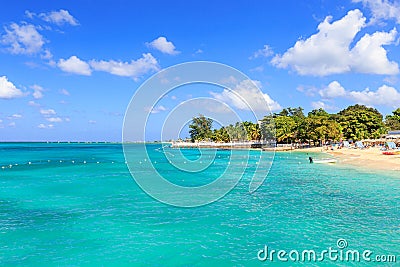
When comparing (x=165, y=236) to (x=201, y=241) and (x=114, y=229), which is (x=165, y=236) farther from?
(x=114, y=229)

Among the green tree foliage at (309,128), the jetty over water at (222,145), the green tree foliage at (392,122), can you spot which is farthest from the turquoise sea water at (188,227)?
the green tree foliage at (392,122)

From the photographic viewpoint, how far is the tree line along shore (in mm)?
78688

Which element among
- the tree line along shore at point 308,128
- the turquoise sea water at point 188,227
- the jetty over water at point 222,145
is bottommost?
the turquoise sea water at point 188,227

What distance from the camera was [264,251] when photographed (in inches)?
450

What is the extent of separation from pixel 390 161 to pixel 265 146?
Answer: 58.7m

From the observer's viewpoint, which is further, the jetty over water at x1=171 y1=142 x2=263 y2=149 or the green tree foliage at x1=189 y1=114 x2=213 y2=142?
the green tree foliage at x1=189 y1=114 x2=213 y2=142

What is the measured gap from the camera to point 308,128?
270 feet

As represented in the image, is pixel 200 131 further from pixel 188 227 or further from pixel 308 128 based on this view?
pixel 188 227

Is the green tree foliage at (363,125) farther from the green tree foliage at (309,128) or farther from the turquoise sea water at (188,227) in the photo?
the turquoise sea water at (188,227)

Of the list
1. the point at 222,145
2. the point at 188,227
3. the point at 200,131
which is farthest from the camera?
the point at 200,131

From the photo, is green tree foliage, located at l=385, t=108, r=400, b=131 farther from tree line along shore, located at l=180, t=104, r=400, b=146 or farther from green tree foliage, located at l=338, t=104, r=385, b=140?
green tree foliage, located at l=338, t=104, r=385, b=140

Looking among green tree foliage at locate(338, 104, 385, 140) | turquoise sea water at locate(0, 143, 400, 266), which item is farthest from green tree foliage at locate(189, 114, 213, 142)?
turquoise sea water at locate(0, 143, 400, 266)

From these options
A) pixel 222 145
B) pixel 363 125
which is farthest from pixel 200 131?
pixel 363 125

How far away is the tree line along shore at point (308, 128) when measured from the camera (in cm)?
7869
